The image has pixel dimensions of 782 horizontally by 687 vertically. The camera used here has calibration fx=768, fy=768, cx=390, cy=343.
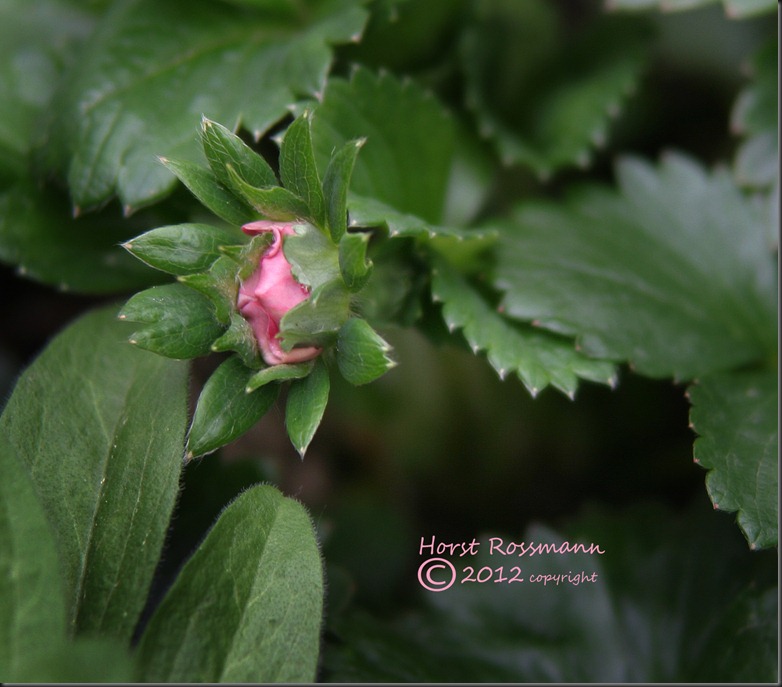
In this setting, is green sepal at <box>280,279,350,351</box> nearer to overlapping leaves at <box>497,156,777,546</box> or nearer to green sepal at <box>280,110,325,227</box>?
green sepal at <box>280,110,325,227</box>

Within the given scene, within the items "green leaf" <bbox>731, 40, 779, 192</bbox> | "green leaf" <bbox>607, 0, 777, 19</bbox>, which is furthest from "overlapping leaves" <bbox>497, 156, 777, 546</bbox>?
"green leaf" <bbox>607, 0, 777, 19</bbox>

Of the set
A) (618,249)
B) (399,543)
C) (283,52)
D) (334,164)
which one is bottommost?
(399,543)

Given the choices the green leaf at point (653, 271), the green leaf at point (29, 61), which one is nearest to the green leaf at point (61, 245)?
the green leaf at point (29, 61)

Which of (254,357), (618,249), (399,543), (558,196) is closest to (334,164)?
(254,357)

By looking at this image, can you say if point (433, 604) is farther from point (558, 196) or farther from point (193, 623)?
point (558, 196)

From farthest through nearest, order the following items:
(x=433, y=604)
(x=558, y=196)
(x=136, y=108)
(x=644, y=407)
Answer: (x=558, y=196) → (x=644, y=407) → (x=433, y=604) → (x=136, y=108)

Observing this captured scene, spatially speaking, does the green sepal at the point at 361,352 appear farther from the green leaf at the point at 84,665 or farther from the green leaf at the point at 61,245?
the green leaf at the point at 61,245

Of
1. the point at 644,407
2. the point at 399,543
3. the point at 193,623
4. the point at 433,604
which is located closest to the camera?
the point at 193,623

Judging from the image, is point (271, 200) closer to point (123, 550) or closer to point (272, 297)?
point (272, 297)
